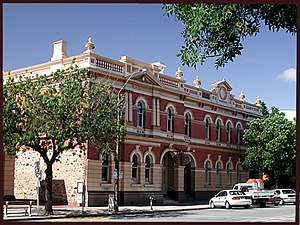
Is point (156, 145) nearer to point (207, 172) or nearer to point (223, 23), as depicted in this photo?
point (207, 172)

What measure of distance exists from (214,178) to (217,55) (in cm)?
3653

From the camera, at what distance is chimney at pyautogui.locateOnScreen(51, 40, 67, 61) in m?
36.7

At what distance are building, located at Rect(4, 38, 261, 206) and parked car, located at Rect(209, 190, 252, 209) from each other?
4.66 meters

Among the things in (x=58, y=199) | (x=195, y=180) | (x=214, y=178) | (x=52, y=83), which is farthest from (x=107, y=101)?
(x=214, y=178)

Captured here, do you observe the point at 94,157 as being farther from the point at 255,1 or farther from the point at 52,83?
the point at 255,1

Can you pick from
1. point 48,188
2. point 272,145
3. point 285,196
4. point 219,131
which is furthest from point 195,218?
point 219,131

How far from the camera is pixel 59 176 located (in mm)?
35250

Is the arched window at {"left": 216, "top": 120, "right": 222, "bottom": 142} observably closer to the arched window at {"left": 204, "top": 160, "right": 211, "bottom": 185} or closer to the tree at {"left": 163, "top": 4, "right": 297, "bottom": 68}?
the arched window at {"left": 204, "top": 160, "right": 211, "bottom": 185}

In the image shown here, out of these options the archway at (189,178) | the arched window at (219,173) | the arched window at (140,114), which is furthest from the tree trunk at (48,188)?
the arched window at (219,173)

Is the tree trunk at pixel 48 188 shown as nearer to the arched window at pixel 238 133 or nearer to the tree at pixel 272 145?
the tree at pixel 272 145

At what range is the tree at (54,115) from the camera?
2566 cm

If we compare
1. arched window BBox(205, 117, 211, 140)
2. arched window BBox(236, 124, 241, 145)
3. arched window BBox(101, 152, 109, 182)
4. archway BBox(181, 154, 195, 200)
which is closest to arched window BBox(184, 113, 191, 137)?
archway BBox(181, 154, 195, 200)

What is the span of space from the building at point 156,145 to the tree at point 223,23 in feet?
63.7

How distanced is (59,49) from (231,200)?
15.1m
